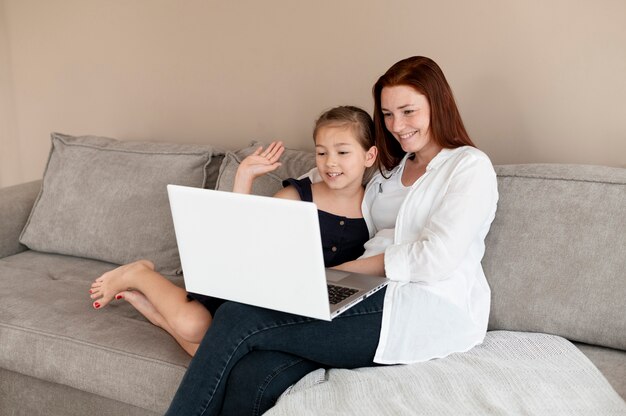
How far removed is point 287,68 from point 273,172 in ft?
1.69

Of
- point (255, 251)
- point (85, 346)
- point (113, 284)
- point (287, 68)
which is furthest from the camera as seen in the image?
point (287, 68)

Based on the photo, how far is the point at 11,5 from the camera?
11.6ft

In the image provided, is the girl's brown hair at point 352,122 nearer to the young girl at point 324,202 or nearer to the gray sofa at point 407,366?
the young girl at point 324,202

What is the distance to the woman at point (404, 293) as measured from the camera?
5.72 feet

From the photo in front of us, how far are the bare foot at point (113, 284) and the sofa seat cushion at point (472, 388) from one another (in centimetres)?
66

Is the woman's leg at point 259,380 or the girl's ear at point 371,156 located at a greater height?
the girl's ear at point 371,156

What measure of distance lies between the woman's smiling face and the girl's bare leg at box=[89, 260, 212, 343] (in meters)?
0.68

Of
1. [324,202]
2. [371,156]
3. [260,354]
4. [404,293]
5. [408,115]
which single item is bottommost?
[260,354]

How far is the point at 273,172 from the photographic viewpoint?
247 cm

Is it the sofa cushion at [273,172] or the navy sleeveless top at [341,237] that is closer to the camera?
the navy sleeveless top at [341,237]

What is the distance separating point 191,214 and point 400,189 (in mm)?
651

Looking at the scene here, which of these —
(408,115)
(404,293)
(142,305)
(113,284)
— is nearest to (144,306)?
(142,305)

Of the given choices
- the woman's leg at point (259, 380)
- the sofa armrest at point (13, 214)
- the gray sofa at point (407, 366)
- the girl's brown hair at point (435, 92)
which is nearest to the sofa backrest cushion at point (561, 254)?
the gray sofa at point (407, 366)

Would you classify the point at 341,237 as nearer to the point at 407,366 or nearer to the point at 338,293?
the point at 338,293
